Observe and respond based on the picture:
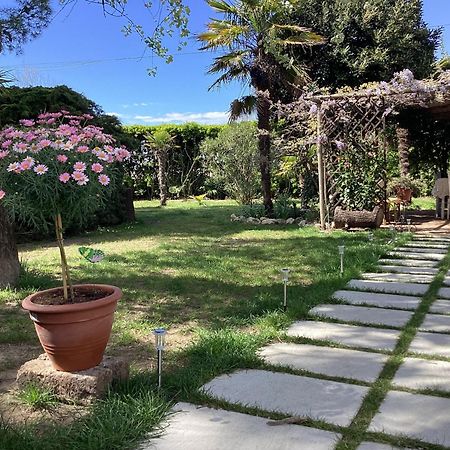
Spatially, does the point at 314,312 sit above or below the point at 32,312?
below

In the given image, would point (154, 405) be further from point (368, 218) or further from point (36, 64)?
point (36, 64)

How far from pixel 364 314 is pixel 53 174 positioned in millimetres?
2471

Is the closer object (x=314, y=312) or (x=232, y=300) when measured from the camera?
(x=314, y=312)

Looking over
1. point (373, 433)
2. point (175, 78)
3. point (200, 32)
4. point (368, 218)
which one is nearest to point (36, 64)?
point (175, 78)

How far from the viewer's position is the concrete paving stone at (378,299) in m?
3.85

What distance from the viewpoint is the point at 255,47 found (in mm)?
9344

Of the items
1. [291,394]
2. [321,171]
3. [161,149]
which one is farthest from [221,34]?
[291,394]

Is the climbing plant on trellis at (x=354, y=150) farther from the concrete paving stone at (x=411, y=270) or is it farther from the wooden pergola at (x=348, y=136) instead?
the concrete paving stone at (x=411, y=270)

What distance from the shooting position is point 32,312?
2309mm

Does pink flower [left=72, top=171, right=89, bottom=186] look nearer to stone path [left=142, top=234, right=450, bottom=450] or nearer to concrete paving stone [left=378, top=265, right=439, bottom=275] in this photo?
stone path [left=142, top=234, right=450, bottom=450]

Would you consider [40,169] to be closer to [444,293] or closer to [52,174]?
[52,174]

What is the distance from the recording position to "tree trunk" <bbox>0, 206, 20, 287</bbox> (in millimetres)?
4719

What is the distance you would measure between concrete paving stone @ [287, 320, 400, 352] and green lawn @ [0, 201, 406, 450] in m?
0.15

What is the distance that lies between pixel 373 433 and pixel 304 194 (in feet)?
27.9
